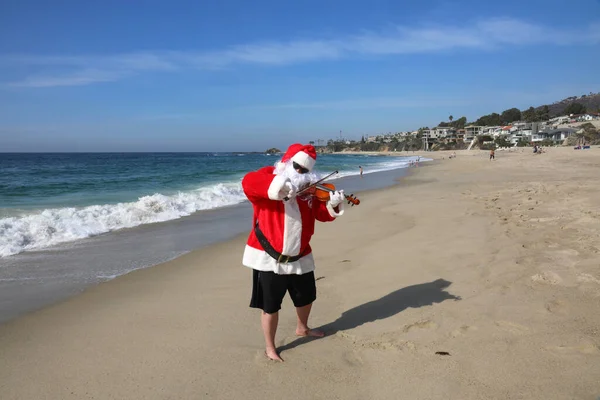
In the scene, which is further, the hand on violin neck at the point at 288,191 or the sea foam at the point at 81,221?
the sea foam at the point at 81,221

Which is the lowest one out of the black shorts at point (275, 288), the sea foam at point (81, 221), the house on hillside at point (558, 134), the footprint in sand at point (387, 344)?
the footprint in sand at point (387, 344)

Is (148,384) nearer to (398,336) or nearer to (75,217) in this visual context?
(398,336)

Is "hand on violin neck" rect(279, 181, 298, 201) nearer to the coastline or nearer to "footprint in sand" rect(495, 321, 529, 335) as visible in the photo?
"footprint in sand" rect(495, 321, 529, 335)

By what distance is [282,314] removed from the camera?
3.81 m

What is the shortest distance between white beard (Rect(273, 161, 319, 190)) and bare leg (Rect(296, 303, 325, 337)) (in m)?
1.05

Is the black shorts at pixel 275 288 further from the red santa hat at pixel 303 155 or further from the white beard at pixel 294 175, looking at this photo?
the red santa hat at pixel 303 155

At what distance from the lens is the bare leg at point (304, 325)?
326 centimetres

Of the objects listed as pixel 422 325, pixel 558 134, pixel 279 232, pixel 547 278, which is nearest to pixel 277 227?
pixel 279 232

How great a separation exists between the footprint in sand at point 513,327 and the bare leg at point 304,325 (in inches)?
55.9

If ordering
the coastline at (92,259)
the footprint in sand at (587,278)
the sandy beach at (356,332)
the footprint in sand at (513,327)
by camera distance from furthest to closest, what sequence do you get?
the coastline at (92,259) → the footprint in sand at (587,278) → the footprint in sand at (513,327) → the sandy beach at (356,332)

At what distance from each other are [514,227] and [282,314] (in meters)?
4.48

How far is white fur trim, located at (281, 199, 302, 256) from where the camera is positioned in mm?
2904

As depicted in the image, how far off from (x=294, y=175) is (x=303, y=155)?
0.55ft

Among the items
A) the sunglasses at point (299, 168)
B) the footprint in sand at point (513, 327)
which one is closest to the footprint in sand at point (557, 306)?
the footprint in sand at point (513, 327)
